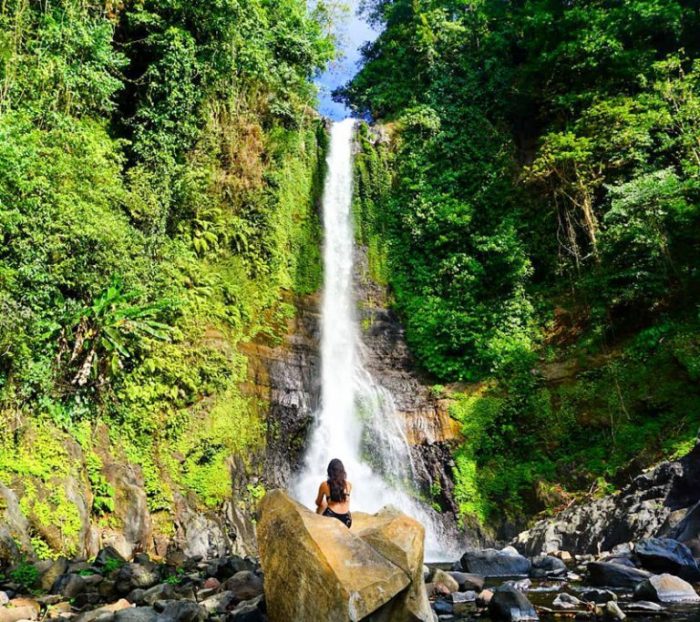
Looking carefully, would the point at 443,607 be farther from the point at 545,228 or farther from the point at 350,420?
the point at 545,228

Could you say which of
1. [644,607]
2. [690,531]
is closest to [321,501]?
[644,607]

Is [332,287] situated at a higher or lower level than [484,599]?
higher

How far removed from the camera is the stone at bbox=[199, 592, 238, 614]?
518 centimetres

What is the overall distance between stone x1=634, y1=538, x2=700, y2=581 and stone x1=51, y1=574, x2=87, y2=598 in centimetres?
659

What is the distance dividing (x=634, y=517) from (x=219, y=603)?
6.93m

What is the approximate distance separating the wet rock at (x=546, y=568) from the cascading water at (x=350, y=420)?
4380mm

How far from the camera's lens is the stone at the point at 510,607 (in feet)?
15.5

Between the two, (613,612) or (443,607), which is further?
(443,607)

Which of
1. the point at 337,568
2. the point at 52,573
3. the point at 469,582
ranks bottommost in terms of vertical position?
the point at 469,582

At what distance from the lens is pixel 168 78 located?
1423 cm

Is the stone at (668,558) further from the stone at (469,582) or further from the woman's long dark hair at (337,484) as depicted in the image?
the woman's long dark hair at (337,484)

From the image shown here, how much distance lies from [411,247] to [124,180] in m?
9.76

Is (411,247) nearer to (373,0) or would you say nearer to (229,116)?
(229,116)

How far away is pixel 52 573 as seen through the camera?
615cm
